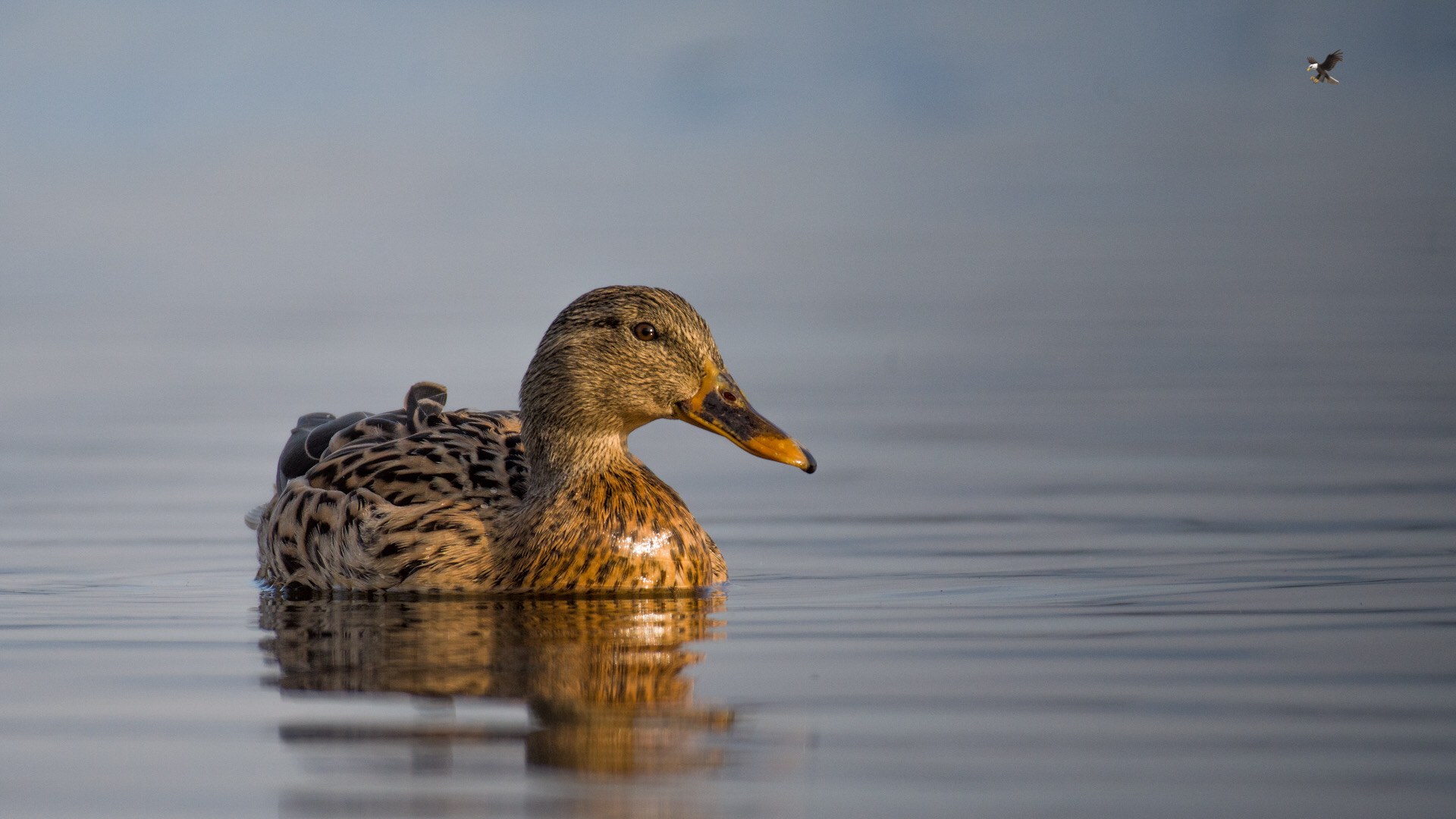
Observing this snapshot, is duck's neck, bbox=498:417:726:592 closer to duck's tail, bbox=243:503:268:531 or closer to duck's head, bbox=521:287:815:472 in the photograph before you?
duck's head, bbox=521:287:815:472

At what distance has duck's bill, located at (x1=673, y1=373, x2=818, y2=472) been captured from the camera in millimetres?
8031

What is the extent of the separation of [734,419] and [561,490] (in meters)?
0.71

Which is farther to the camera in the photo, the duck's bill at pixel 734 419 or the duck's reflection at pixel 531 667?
the duck's bill at pixel 734 419

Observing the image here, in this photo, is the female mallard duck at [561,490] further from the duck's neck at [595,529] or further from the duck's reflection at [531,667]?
the duck's reflection at [531,667]

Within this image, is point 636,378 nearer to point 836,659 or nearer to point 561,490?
point 561,490

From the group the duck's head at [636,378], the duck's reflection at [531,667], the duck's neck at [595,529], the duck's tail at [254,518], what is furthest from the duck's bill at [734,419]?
the duck's tail at [254,518]

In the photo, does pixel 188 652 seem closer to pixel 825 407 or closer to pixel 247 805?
pixel 247 805

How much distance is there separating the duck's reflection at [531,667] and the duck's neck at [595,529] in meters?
0.18

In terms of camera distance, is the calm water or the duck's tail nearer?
the calm water

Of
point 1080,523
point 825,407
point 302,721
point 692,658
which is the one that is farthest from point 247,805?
point 825,407

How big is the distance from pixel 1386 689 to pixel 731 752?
1731mm

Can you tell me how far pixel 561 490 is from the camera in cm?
798

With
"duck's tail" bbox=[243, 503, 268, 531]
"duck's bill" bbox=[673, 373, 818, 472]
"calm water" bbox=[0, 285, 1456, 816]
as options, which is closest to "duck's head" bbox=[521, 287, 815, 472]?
"duck's bill" bbox=[673, 373, 818, 472]

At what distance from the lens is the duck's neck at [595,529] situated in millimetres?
7781
